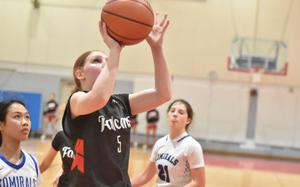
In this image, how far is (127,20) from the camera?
1897 mm

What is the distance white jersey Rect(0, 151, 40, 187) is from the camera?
2.36 metres

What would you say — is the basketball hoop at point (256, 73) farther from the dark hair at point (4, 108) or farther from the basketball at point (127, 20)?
the basketball at point (127, 20)

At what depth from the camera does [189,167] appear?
3.22m

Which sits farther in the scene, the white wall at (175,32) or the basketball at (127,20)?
the white wall at (175,32)

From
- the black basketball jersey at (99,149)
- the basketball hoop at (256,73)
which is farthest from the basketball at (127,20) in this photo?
the basketball hoop at (256,73)

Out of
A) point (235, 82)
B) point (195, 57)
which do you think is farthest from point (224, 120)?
point (195, 57)

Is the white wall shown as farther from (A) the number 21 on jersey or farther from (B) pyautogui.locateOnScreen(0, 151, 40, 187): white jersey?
(B) pyautogui.locateOnScreen(0, 151, 40, 187): white jersey

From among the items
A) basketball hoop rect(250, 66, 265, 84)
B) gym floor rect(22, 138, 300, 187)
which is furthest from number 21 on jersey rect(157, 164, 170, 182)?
basketball hoop rect(250, 66, 265, 84)

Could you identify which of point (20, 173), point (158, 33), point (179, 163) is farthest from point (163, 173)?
point (158, 33)

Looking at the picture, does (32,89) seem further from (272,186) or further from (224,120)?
(272,186)

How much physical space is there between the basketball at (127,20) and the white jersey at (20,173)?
1048mm

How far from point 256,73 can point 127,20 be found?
11.9m

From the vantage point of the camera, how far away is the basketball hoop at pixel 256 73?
43.7 ft

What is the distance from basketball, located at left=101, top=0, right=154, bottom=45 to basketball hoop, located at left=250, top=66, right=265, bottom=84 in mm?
11777
